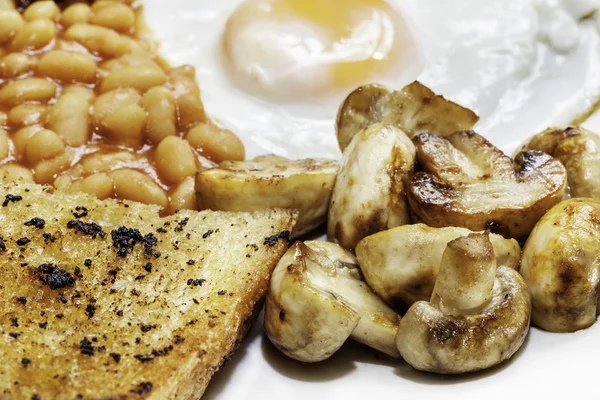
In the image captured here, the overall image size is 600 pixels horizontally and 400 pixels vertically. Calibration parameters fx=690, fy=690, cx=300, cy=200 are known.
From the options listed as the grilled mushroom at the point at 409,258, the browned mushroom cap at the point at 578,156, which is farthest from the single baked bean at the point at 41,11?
the browned mushroom cap at the point at 578,156

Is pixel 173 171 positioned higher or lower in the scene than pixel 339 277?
lower

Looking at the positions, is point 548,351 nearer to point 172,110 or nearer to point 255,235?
point 255,235

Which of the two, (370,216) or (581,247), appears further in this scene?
(370,216)

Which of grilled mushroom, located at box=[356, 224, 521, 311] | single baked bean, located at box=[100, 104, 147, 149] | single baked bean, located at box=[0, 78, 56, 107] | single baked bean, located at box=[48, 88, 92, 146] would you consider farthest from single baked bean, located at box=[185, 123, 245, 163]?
grilled mushroom, located at box=[356, 224, 521, 311]

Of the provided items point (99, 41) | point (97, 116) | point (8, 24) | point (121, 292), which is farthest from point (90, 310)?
point (8, 24)

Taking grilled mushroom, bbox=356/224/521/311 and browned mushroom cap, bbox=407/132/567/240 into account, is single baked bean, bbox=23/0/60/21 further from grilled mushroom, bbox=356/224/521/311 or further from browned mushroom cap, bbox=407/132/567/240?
grilled mushroom, bbox=356/224/521/311

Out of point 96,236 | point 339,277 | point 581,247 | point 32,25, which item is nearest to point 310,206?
point 339,277

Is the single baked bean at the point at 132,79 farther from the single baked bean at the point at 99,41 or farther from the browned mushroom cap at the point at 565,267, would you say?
the browned mushroom cap at the point at 565,267
